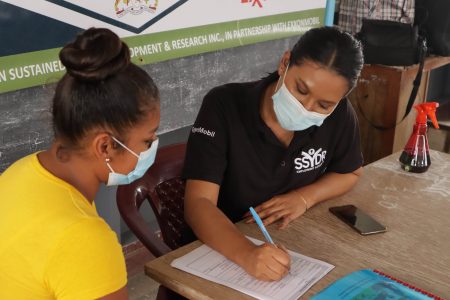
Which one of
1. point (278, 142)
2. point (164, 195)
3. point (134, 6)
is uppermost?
point (134, 6)

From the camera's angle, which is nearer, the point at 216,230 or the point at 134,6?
the point at 216,230

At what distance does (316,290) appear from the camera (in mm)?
1088

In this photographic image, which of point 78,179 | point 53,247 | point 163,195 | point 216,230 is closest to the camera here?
point 53,247

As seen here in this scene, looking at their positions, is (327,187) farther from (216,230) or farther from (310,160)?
(216,230)

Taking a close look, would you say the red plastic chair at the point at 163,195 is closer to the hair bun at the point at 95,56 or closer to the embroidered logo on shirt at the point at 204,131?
the embroidered logo on shirt at the point at 204,131

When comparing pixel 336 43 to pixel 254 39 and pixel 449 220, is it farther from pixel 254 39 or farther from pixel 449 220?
pixel 254 39

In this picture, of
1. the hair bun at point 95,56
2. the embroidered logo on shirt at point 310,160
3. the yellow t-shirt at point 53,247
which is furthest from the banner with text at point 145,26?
the embroidered logo on shirt at point 310,160

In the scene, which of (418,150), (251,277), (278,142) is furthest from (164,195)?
(418,150)

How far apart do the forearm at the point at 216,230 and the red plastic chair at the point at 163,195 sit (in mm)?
180

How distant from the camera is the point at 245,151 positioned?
1.48 meters

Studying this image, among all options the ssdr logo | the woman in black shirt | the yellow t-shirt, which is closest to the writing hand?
the woman in black shirt

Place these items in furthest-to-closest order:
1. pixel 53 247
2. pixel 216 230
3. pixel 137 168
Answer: pixel 216 230
pixel 137 168
pixel 53 247

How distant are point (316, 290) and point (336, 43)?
0.63 metres

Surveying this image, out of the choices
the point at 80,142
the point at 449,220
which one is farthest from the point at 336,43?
the point at 80,142
